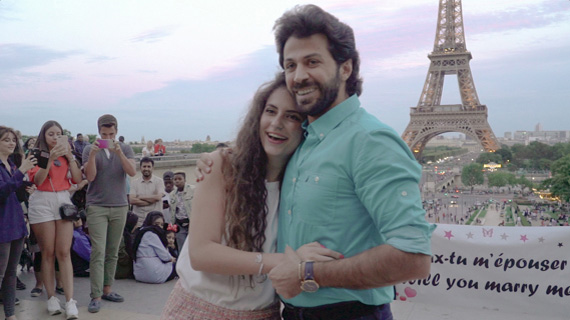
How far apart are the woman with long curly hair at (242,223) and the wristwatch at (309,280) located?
16cm

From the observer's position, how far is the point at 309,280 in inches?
59.3

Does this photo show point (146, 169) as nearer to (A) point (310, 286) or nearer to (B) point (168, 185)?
(B) point (168, 185)

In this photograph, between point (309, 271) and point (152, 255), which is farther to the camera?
point (152, 255)

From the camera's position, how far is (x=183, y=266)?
1.89 metres

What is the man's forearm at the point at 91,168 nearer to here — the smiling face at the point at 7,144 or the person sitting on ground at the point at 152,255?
the smiling face at the point at 7,144

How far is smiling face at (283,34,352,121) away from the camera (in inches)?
65.0

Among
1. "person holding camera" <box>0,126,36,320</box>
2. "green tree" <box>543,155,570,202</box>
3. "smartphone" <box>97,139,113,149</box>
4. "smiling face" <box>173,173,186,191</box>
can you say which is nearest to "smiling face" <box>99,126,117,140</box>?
"smartphone" <box>97,139,113,149</box>

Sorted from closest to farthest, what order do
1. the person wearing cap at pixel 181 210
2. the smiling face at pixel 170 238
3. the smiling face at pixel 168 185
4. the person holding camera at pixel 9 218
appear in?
the person holding camera at pixel 9 218, the smiling face at pixel 170 238, the person wearing cap at pixel 181 210, the smiling face at pixel 168 185

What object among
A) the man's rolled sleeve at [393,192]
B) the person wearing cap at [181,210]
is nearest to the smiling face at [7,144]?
the person wearing cap at [181,210]

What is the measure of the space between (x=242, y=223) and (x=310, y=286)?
0.35 meters

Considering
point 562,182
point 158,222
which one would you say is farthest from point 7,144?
point 562,182

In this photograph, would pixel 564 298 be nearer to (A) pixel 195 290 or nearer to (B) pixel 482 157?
(A) pixel 195 290

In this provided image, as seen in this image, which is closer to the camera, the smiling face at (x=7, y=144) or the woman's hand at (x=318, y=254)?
the woman's hand at (x=318, y=254)

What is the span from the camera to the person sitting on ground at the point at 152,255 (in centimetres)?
580
